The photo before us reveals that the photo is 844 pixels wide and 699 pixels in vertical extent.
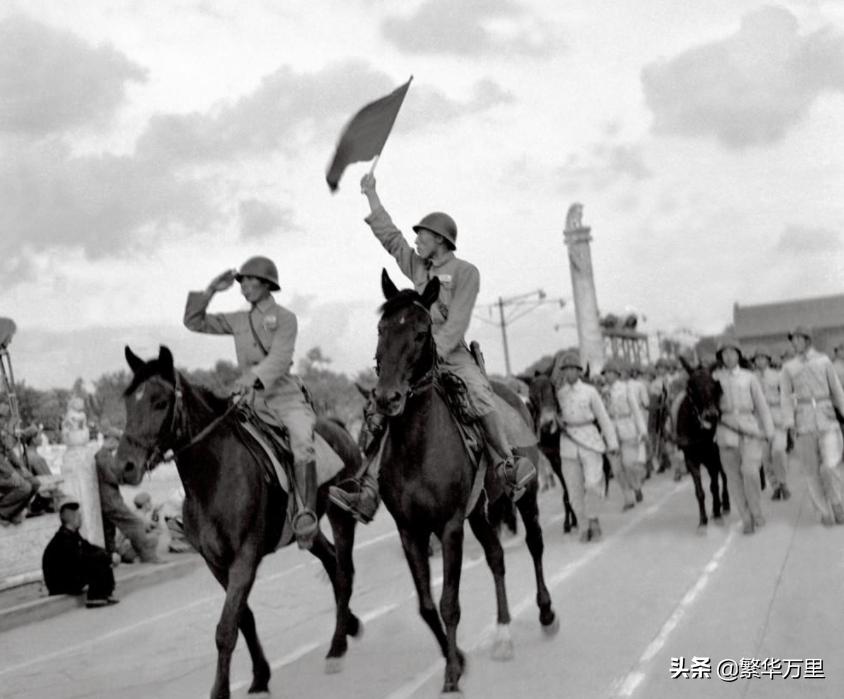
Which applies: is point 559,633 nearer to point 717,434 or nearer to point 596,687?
point 596,687

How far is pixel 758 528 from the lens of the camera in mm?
13250

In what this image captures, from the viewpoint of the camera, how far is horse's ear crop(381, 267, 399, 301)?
283 inches

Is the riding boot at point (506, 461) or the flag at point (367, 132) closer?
the riding boot at point (506, 461)

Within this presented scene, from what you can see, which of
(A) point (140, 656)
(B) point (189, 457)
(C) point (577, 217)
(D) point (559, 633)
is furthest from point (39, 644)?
(C) point (577, 217)

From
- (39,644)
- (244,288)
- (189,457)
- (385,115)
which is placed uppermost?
(385,115)

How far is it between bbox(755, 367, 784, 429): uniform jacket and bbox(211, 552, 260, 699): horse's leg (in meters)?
12.3

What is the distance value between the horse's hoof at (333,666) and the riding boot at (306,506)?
82cm

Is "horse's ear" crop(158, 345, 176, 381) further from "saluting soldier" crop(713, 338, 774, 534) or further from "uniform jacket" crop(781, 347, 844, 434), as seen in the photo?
"uniform jacket" crop(781, 347, 844, 434)

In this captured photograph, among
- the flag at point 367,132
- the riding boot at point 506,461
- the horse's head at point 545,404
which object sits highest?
the flag at point 367,132

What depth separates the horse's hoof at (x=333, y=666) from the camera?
24.8ft

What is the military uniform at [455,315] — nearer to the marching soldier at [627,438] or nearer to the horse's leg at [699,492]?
the horse's leg at [699,492]

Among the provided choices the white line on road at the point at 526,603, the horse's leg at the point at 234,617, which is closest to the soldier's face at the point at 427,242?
the horse's leg at the point at 234,617

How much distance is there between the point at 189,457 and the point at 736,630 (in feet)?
13.4

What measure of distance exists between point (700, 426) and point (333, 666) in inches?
293
